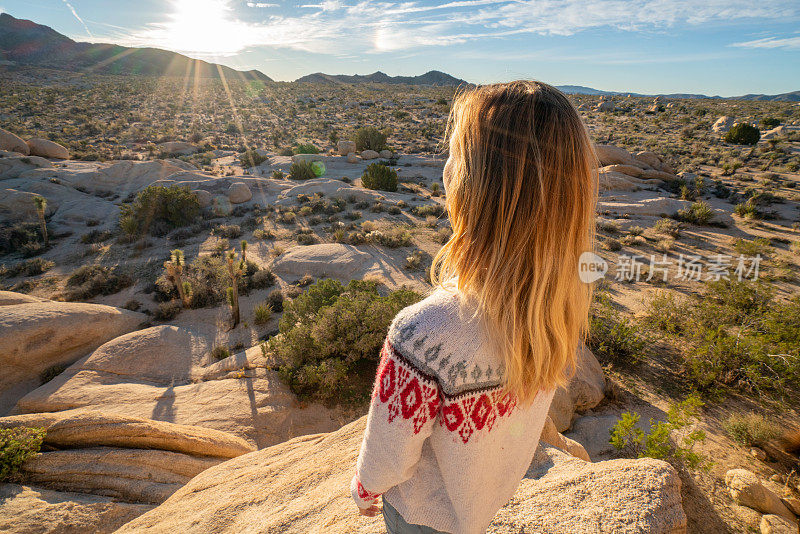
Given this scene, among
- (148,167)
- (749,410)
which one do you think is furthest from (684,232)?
(148,167)

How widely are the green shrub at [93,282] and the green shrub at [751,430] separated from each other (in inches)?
554

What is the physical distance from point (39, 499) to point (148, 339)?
415 cm

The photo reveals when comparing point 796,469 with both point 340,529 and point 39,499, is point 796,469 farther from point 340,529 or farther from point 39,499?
point 39,499

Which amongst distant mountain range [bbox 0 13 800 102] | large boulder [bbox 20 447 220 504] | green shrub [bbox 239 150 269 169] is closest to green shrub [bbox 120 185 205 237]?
green shrub [bbox 239 150 269 169]

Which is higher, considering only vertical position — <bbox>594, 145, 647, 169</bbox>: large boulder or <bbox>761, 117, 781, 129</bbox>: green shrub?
<bbox>761, 117, 781, 129</bbox>: green shrub

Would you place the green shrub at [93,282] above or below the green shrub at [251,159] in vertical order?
below

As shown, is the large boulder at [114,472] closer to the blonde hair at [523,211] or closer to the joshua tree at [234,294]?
the blonde hair at [523,211]

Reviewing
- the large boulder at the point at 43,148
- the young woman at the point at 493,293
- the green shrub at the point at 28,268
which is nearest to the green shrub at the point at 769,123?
the young woman at the point at 493,293

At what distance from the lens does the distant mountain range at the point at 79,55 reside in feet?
237

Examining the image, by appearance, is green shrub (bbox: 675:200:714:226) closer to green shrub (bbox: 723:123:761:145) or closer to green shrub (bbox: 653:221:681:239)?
green shrub (bbox: 653:221:681:239)

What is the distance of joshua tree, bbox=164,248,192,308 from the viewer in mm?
8711

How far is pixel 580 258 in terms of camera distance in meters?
1.23

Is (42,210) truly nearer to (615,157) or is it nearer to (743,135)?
(615,157)

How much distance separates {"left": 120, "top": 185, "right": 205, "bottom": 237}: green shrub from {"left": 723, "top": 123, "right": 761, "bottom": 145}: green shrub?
37.9 metres
